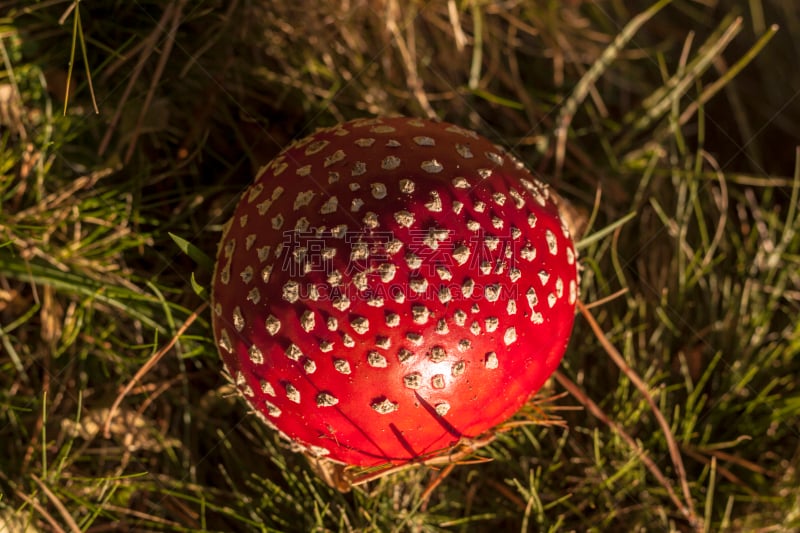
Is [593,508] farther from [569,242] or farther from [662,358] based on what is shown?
[569,242]

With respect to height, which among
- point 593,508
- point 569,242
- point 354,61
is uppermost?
point 354,61

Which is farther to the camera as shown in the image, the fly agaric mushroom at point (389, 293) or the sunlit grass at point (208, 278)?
the sunlit grass at point (208, 278)

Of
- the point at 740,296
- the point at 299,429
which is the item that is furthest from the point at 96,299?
the point at 740,296

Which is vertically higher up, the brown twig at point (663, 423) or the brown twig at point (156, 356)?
the brown twig at point (156, 356)

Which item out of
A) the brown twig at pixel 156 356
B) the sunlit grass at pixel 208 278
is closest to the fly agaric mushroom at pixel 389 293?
the brown twig at pixel 156 356

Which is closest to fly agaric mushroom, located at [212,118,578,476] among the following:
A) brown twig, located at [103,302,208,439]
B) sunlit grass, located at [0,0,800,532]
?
brown twig, located at [103,302,208,439]

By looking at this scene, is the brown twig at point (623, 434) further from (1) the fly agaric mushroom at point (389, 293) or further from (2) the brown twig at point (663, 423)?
(1) the fly agaric mushroom at point (389, 293)

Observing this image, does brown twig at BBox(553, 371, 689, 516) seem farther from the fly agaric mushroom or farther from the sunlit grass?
the fly agaric mushroom

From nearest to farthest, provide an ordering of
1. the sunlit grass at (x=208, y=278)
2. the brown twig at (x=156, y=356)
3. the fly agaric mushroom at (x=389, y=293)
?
the fly agaric mushroom at (x=389, y=293) < the brown twig at (x=156, y=356) < the sunlit grass at (x=208, y=278)
